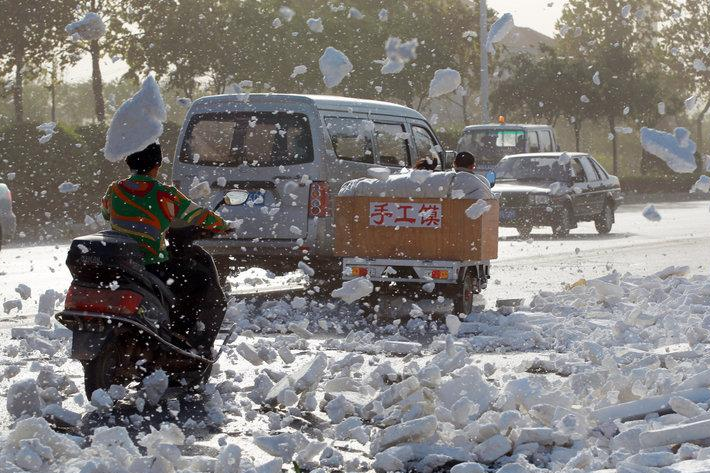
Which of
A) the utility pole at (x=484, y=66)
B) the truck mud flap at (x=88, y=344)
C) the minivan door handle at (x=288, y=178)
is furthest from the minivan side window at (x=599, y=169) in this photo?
the truck mud flap at (x=88, y=344)

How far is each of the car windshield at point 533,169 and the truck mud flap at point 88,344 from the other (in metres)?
18.9

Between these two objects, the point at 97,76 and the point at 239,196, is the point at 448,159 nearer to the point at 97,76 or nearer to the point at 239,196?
the point at 239,196

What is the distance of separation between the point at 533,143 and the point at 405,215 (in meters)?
20.5

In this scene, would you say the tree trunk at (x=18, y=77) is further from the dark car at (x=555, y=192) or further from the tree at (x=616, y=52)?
the tree at (x=616, y=52)

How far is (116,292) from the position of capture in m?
6.82

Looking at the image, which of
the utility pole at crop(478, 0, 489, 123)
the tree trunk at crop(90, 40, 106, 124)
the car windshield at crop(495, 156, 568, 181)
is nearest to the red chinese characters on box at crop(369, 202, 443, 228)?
the car windshield at crop(495, 156, 568, 181)

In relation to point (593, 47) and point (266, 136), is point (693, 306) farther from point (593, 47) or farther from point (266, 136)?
point (593, 47)

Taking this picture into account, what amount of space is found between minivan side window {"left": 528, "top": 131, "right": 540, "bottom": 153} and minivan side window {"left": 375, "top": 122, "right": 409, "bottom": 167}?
17.7 metres

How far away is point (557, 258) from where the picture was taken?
1903 cm

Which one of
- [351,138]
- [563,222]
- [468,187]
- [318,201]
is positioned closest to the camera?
[468,187]

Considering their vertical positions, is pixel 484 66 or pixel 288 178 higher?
pixel 484 66

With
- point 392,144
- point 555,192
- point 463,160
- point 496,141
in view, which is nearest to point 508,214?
point 555,192

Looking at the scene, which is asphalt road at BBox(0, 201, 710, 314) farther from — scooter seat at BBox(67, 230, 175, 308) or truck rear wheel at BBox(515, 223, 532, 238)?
scooter seat at BBox(67, 230, 175, 308)

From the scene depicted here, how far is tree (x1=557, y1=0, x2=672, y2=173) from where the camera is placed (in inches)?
2247
